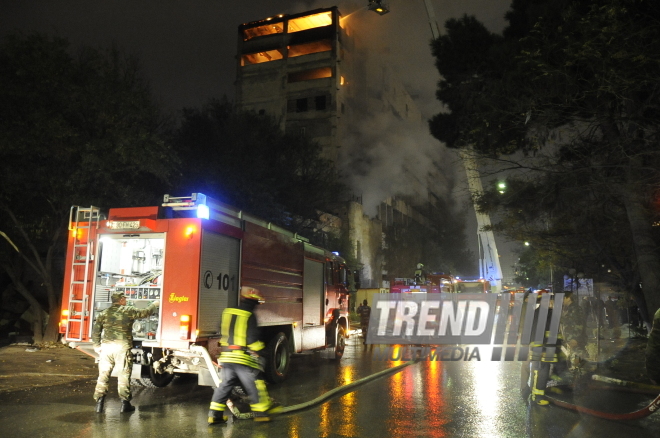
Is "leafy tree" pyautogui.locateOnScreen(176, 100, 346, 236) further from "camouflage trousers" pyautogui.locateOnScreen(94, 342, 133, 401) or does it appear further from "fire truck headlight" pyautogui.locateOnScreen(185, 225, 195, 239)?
"camouflage trousers" pyautogui.locateOnScreen(94, 342, 133, 401)

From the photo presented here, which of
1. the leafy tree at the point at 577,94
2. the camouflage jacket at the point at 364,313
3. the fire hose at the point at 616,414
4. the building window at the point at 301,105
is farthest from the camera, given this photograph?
the building window at the point at 301,105

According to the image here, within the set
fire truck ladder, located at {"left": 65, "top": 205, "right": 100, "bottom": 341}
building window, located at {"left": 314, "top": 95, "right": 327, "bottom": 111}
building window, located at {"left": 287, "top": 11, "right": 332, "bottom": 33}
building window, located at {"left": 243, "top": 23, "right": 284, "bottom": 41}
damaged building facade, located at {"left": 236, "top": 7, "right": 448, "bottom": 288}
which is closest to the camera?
fire truck ladder, located at {"left": 65, "top": 205, "right": 100, "bottom": 341}

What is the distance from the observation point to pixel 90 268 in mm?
8070

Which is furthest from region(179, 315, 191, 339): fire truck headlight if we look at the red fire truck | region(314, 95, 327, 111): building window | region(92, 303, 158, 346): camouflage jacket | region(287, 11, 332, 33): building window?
region(287, 11, 332, 33): building window

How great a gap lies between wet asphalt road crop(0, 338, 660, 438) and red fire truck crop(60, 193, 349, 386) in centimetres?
72

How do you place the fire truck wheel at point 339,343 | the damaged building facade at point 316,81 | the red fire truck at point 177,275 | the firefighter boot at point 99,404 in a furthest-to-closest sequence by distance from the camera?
the damaged building facade at point 316,81 < the fire truck wheel at point 339,343 < the red fire truck at point 177,275 < the firefighter boot at point 99,404

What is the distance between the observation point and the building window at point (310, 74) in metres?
49.8

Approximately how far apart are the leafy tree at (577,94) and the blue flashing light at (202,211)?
624cm

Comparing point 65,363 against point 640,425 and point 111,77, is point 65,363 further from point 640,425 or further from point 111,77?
point 640,425

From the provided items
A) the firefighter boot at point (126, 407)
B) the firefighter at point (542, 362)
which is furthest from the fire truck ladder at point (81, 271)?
the firefighter at point (542, 362)

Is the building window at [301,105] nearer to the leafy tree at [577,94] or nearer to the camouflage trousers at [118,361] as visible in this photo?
the leafy tree at [577,94]

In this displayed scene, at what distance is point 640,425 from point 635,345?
10981 mm

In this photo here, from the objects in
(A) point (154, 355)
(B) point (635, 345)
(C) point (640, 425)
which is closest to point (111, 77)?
(A) point (154, 355)

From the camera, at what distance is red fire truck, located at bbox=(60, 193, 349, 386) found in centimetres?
734
